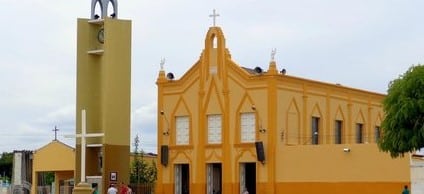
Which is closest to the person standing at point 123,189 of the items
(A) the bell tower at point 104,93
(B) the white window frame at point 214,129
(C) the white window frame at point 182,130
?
(A) the bell tower at point 104,93

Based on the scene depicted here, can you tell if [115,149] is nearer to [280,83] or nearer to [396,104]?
[280,83]

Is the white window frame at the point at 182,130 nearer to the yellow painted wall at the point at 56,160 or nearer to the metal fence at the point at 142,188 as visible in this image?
the metal fence at the point at 142,188

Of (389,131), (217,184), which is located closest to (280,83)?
(217,184)

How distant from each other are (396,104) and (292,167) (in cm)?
1331

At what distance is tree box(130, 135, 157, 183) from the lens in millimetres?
70500

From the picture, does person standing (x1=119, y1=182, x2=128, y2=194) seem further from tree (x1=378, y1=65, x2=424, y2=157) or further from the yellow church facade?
tree (x1=378, y1=65, x2=424, y2=157)

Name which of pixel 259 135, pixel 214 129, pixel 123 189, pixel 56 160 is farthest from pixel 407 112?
pixel 56 160

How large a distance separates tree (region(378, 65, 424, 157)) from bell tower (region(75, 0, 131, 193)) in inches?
836

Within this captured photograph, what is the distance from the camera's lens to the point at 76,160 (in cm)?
6144

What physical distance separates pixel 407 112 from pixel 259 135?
600 inches

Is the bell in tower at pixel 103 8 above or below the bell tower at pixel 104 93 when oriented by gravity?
above

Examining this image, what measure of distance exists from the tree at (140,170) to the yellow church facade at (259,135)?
11.0m

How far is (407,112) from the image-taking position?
40.9m

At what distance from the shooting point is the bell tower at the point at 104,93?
2323 inches
